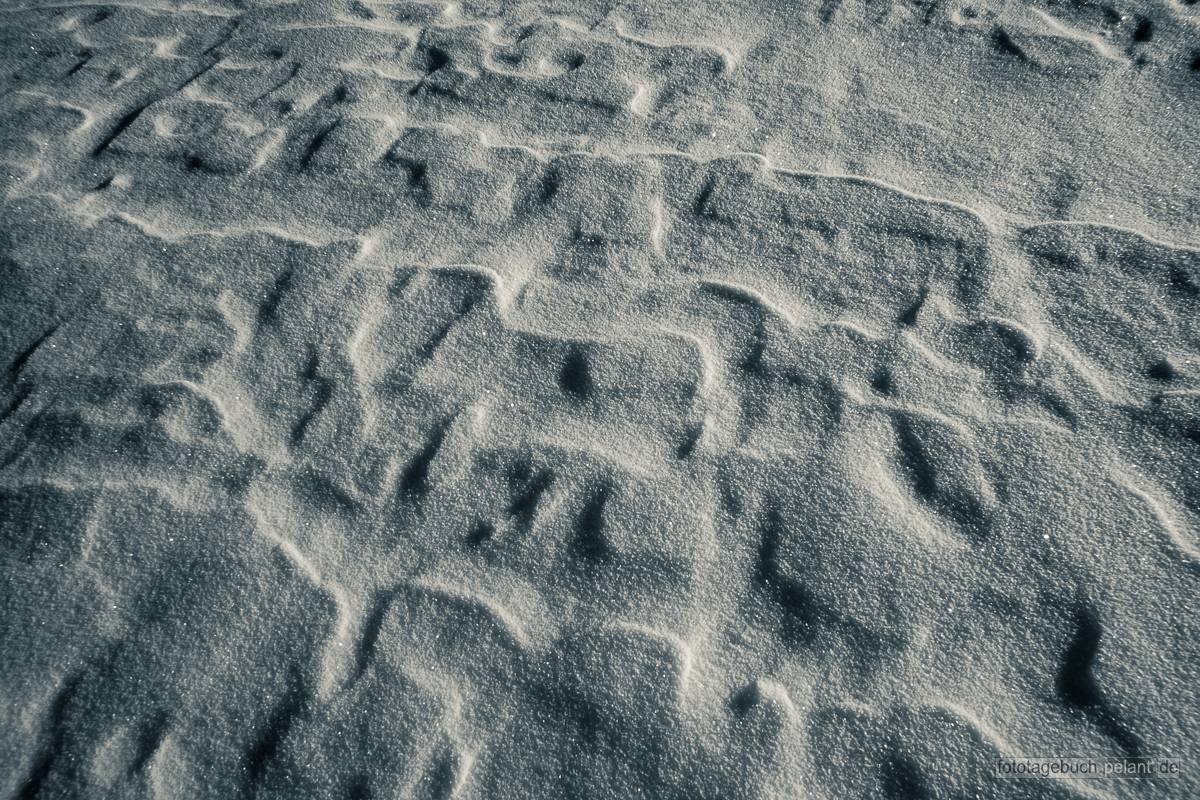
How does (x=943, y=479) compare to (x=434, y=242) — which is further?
(x=434, y=242)

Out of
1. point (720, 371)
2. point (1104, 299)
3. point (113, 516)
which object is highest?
point (1104, 299)

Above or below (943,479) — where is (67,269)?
below

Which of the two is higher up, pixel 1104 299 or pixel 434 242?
pixel 1104 299

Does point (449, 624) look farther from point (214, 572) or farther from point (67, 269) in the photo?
point (67, 269)

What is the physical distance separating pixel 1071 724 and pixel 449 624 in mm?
1039

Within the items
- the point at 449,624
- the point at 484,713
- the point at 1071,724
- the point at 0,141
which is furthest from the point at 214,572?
the point at 0,141

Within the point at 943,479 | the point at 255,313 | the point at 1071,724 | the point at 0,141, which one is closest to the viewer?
the point at 1071,724

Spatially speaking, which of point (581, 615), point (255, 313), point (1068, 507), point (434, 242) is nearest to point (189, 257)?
point (255, 313)

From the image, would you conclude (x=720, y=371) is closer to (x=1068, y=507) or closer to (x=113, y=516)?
(x=1068, y=507)

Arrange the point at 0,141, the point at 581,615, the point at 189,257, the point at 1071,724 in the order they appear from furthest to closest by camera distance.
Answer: the point at 0,141
the point at 189,257
the point at 581,615
the point at 1071,724

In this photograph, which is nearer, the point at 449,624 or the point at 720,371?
the point at 449,624

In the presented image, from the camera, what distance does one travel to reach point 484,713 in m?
1.36

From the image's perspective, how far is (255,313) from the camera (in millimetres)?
1972

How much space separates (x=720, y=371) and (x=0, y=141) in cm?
243
